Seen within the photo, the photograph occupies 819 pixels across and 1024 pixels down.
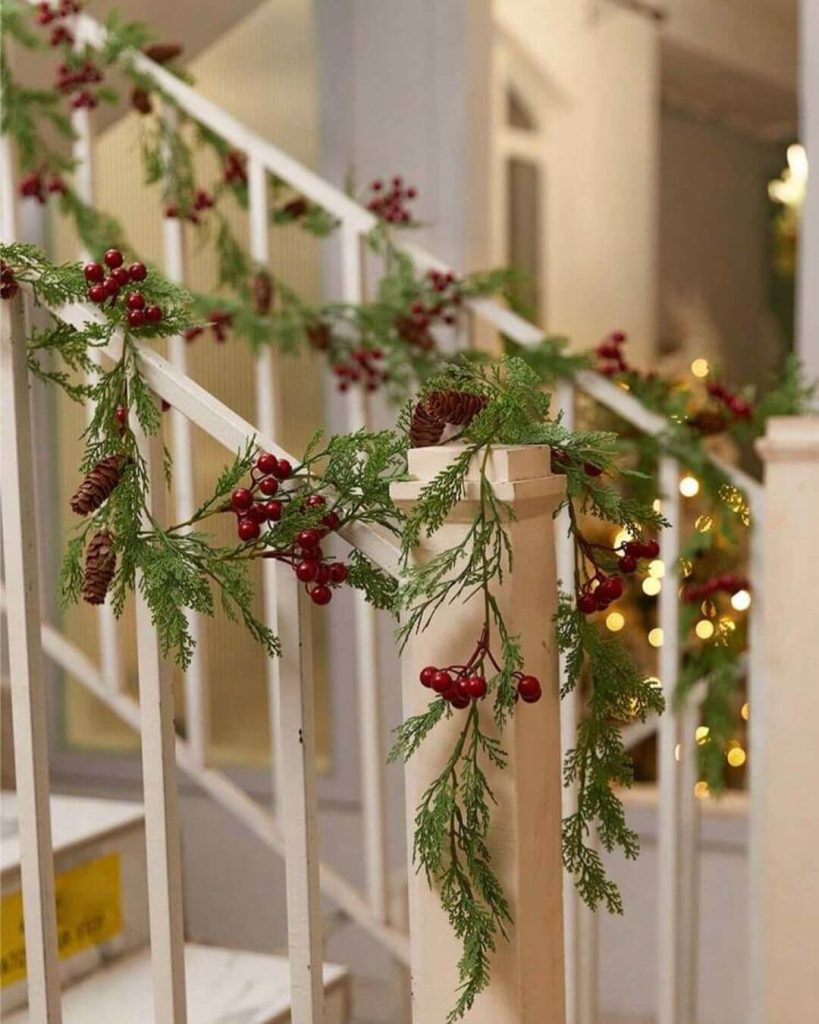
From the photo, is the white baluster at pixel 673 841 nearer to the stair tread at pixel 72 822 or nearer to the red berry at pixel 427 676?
the stair tread at pixel 72 822

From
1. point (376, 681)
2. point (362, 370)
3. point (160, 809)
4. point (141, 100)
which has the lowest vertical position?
point (376, 681)

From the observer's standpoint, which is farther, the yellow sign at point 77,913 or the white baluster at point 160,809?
the yellow sign at point 77,913

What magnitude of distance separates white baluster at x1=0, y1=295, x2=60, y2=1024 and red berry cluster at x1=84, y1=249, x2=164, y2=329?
7 centimetres

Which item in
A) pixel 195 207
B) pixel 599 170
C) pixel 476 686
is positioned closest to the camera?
pixel 476 686

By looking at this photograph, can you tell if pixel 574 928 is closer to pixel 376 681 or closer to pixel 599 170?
pixel 376 681

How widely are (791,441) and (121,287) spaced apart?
0.85 meters

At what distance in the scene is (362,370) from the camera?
2242 millimetres

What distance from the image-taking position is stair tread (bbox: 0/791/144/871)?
1.71 m

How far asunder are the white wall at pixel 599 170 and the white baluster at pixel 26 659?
3511mm

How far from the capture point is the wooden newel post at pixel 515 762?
103 centimetres

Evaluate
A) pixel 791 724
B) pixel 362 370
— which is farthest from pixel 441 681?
pixel 362 370

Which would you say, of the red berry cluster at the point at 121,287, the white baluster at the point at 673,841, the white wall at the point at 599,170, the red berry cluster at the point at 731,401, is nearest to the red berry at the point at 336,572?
the red berry cluster at the point at 121,287

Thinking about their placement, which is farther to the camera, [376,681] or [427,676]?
[376,681]

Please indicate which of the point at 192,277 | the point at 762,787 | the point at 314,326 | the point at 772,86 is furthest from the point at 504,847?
the point at 772,86
